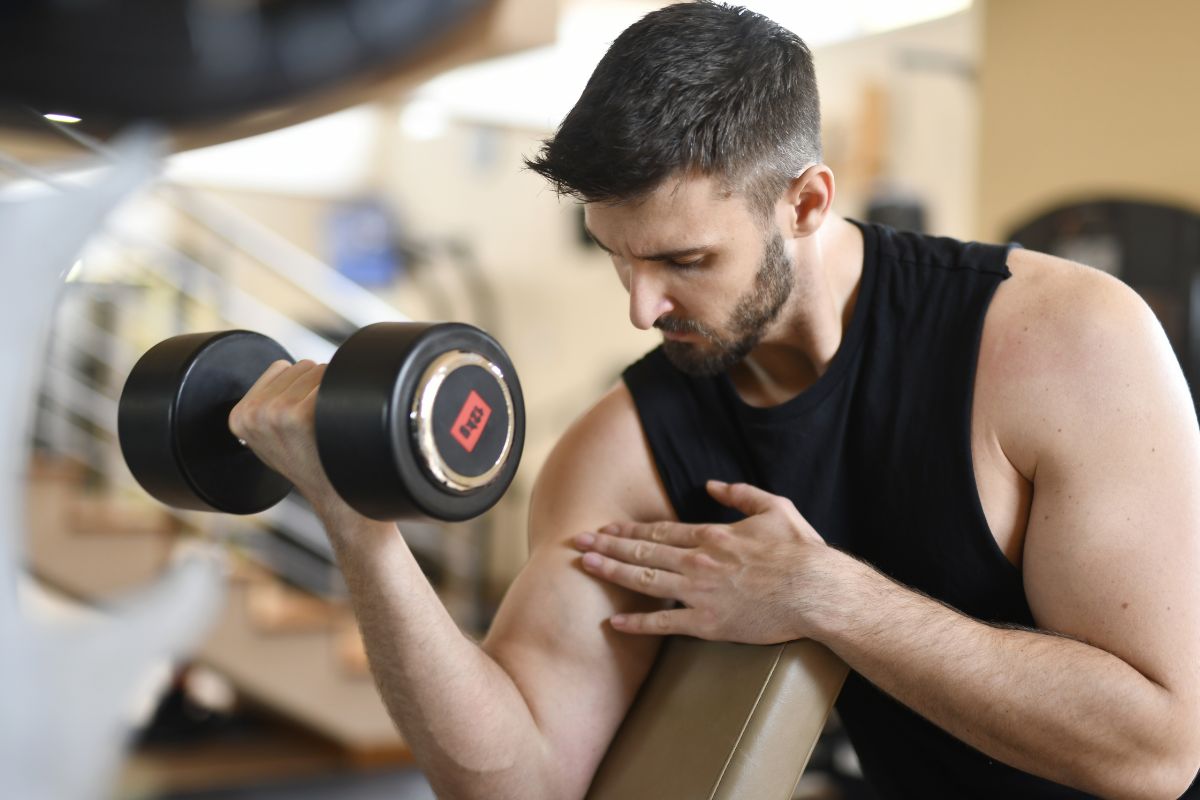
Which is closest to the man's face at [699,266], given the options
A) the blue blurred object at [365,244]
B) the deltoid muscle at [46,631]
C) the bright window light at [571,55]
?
the deltoid muscle at [46,631]

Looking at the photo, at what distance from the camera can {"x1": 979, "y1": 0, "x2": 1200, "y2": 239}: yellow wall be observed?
288 cm

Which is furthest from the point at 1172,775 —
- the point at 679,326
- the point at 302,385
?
the point at 302,385

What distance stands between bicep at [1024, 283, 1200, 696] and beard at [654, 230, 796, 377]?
0.90 feet

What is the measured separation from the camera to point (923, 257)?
1285mm

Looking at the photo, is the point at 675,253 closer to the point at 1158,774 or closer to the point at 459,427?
the point at 459,427

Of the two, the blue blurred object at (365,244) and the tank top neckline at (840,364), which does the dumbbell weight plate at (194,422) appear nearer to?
the tank top neckline at (840,364)

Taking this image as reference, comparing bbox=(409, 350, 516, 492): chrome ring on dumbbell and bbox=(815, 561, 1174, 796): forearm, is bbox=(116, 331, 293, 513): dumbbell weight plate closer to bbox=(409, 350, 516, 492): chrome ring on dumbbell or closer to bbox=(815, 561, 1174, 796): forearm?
bbox=(409, 350, 516, 492): chrome ring on dumbbell

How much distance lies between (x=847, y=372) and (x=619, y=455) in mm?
268

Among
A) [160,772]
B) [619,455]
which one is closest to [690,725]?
[619,455]

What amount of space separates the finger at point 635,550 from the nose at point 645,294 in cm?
23

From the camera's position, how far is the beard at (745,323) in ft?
3.92


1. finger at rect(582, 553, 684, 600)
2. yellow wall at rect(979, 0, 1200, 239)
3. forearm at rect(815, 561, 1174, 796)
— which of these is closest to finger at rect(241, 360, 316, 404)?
finger at rect(582, 553, 684, 600)

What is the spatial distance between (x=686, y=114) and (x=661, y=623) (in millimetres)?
508

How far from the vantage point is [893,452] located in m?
1.22
